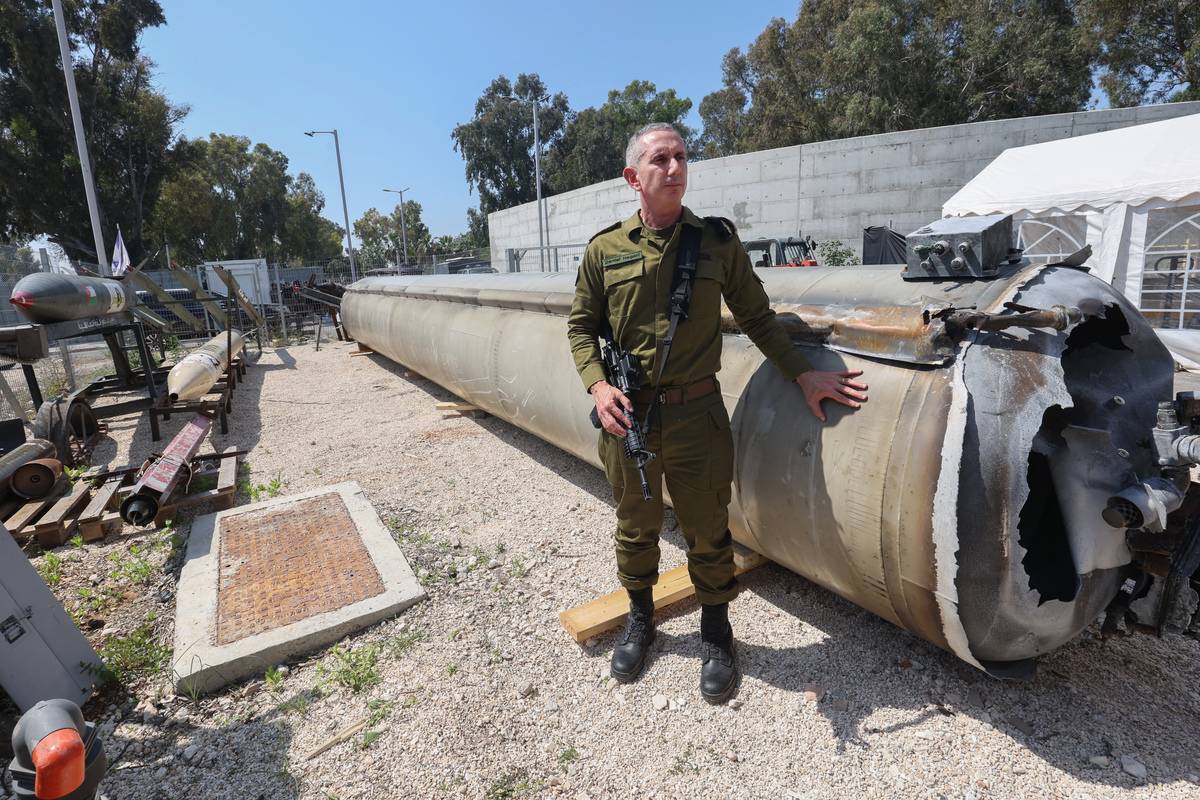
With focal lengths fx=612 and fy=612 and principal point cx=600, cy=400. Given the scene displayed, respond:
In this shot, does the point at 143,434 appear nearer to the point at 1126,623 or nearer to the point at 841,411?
the point at 841,411

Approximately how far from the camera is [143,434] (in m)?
A: 6.45

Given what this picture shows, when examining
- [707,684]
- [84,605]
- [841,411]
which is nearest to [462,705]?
[707,684]

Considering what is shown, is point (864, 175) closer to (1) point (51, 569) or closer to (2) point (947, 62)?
(2) point (947, 62)

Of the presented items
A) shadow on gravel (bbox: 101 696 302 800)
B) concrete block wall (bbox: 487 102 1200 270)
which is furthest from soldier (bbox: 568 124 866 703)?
concrete block wall (bbox: 487 102 1200 270)

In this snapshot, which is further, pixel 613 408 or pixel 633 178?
pixel 633 178

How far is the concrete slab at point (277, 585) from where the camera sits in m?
2.72

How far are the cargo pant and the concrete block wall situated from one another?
13.4 metres

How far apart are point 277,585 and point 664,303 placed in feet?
8.36

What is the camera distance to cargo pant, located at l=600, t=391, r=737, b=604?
A: 237 cm

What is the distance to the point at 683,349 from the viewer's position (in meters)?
2.33

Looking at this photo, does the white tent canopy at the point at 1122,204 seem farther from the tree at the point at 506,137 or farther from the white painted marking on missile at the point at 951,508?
the tree at the point at 506,137

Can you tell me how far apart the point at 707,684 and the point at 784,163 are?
15.5 m

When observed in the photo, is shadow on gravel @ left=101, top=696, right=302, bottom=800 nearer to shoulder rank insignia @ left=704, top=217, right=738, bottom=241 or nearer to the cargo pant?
the cargo pant

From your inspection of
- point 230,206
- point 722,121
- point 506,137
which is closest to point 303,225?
point 230,206
